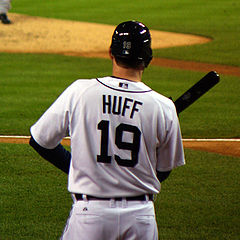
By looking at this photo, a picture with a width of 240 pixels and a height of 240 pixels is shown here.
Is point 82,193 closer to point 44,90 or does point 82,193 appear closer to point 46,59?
point 44,90

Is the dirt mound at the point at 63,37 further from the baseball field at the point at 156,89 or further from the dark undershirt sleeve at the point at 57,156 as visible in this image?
the dark undershirt sleeve at the point at 57,156

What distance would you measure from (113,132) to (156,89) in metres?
10.2

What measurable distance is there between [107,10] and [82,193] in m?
28.6

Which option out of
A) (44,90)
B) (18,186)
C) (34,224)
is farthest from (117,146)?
(44,90)

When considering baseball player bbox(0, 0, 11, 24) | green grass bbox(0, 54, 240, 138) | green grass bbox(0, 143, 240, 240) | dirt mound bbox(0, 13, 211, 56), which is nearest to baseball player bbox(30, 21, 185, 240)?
green grass bbox(0, 143, 240, 240)

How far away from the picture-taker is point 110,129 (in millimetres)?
3252

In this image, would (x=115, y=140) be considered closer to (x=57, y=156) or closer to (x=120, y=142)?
(x=120, y=142)

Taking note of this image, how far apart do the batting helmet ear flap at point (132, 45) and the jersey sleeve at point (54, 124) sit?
31cm

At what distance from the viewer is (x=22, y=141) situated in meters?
9.34

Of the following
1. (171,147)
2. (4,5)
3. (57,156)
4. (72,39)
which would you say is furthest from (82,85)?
(4,5)

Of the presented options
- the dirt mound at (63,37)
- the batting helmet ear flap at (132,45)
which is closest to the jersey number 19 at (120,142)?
the batting helmet ear flap at (132,45)

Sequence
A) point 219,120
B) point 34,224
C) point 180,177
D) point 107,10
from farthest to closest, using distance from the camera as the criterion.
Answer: point 107,10
point 219,120
point 180,177
point 34,224

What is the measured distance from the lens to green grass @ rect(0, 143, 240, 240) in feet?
19.5

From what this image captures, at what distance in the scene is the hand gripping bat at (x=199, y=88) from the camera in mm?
3451
